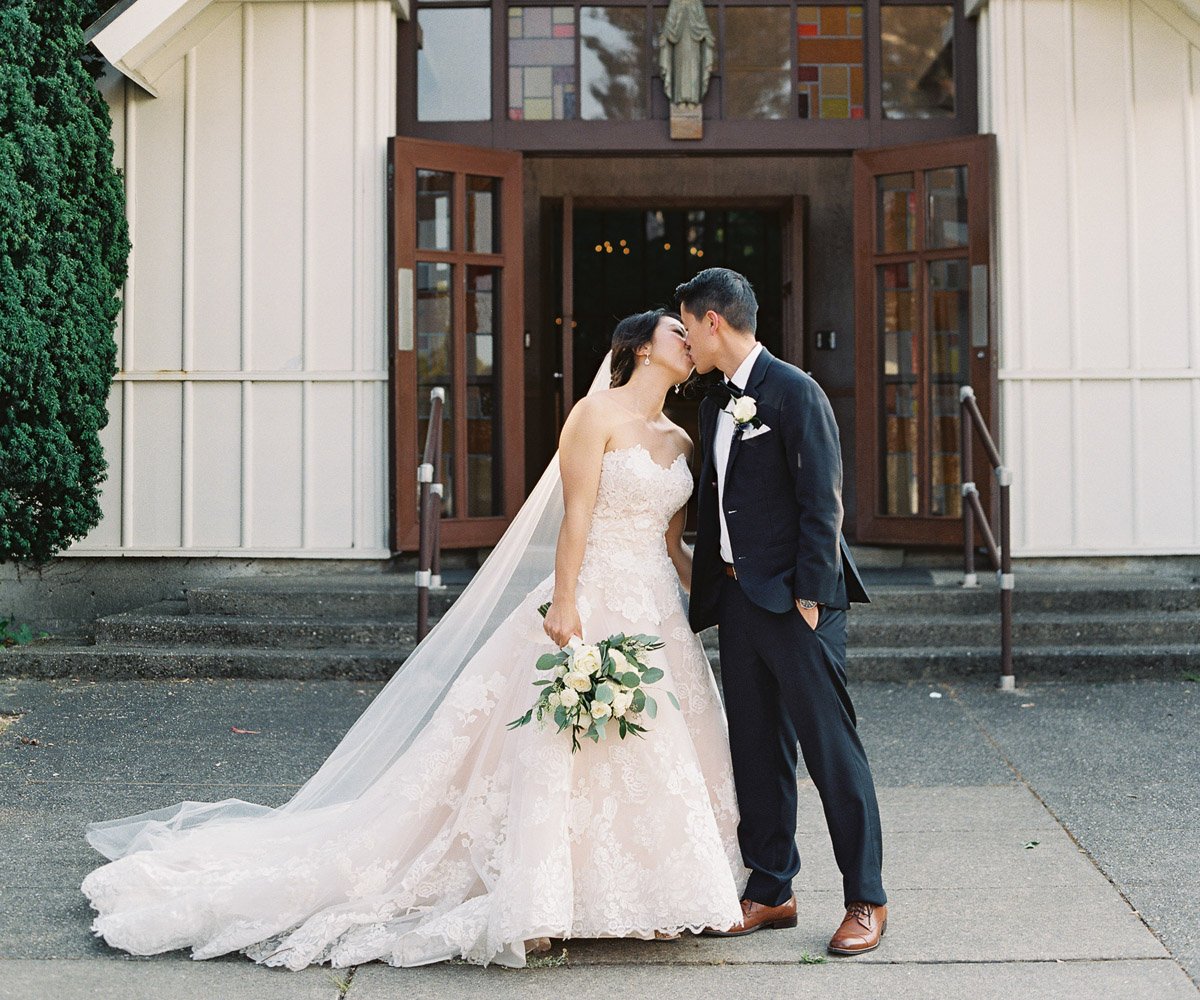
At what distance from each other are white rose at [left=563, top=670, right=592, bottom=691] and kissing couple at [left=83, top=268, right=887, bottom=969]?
0.01 m

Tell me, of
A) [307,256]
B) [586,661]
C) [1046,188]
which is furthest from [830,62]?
[586,661]

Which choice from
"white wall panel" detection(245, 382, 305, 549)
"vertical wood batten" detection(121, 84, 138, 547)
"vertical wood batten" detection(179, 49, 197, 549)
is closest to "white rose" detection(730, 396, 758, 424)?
"white wall panel" detection(245, 382, 305, 549)

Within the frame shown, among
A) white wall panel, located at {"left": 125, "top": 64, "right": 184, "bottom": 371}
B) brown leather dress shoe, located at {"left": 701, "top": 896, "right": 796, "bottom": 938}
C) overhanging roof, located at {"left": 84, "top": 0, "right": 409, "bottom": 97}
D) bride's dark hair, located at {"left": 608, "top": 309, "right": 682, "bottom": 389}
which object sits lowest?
brown leather dress shoe, located at {"left": 701, "top": 896, "right": 796, "bottom": 938}

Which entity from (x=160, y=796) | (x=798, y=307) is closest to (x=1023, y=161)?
(x=798, y=307)

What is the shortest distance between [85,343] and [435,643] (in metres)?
4.16

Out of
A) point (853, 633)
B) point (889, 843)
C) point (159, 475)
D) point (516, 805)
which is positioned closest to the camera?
point (516, 805)

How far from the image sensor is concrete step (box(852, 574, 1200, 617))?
7773 mm

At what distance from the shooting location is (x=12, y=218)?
6918mm

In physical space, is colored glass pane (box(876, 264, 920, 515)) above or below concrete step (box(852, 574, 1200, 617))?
above

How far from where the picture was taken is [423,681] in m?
4.29

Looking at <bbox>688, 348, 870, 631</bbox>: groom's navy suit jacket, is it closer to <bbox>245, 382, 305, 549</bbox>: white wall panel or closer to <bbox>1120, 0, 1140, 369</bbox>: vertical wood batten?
<bbox>245, 382, 305, 549</bbox>: white wall panel

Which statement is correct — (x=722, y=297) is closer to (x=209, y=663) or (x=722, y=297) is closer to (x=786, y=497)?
(x=786, y=497)

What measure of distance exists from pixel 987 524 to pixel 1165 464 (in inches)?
56.7

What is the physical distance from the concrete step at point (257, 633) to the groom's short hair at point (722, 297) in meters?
4.07
